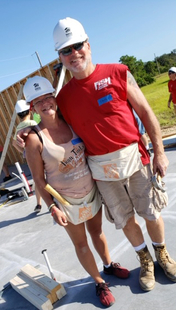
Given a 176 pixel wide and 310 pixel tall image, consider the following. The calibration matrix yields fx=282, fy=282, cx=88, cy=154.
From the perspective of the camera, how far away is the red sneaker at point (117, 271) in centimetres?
257

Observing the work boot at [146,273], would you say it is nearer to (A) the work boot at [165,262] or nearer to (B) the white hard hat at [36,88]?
(A) the work boot at [165,262]

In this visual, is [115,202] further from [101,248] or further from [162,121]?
[162,121]

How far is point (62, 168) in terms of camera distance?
222cm

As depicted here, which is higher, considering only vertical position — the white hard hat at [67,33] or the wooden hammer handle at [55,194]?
the white hard hat at [67,33]

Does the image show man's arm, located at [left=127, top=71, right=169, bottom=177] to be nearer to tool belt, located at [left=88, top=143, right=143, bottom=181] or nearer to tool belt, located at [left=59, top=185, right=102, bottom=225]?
tool belt, located at [left=88, top=143, right=143, bottom=181]

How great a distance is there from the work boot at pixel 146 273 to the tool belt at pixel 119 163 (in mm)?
732

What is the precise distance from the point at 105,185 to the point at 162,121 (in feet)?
28.3

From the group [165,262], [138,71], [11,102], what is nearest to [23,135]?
[165,262]

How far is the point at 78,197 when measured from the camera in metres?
2.31

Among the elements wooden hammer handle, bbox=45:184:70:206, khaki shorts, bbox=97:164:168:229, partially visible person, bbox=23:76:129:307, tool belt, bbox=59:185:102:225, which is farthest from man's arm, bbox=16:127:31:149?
khaki shorts, bbox=97:164:168:229

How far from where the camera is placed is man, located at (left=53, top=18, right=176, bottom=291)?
209cm

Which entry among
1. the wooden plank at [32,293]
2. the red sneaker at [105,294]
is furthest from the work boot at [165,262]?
the wooden plank at [32,293]

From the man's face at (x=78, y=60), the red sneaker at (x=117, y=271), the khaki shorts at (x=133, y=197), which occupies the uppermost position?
the man's face at (x=78, y=60)

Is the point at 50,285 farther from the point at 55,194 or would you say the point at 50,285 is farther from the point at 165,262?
the point at 165,262
